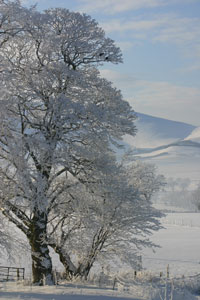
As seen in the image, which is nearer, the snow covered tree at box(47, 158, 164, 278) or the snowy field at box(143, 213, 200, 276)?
the snow covered tree at box(47, 158, 164, 278)

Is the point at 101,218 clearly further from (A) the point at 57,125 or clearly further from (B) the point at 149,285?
(A) the point at 57,125

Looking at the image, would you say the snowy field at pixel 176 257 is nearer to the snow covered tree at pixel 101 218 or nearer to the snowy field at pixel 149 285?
the snowy field at pixel 149 285

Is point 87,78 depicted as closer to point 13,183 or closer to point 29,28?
point 29,28

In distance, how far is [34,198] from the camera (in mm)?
13781

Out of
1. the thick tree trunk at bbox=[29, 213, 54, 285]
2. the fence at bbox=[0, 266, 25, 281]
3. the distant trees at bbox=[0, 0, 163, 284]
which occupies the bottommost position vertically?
the fence at bbox=[0, 266, 25, 281]

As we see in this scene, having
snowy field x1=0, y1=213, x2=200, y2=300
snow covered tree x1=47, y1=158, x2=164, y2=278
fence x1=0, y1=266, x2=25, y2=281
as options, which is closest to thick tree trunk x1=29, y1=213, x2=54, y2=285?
snow covered tree x1=47, y1=158, x2=164, y2=278

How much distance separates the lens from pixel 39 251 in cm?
1573

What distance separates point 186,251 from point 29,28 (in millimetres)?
27358

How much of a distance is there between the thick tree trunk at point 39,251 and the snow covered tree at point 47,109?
0.12 feet

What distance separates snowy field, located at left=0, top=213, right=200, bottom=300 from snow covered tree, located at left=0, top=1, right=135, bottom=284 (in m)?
2.87

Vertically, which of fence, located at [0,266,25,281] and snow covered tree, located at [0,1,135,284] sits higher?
snow covered tree, located at [0,1,135,284]

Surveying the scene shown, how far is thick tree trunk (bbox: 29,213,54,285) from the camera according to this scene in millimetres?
15320

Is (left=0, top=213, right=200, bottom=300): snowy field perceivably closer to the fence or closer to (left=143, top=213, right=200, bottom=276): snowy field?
(left=143, top=213, right=200, bottom=276): snowy field

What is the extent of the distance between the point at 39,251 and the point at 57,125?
5119 millimetres
